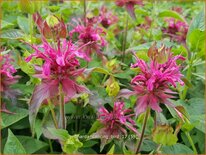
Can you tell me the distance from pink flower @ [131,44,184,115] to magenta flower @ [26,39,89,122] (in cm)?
12

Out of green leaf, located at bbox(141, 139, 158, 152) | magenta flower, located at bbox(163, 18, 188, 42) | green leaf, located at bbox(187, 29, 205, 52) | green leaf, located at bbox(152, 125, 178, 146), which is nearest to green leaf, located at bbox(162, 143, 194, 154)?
green leaf, located at bbox(141, 139, 158, 152)

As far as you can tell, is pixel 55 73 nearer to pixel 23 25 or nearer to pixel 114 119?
pixel 114 119

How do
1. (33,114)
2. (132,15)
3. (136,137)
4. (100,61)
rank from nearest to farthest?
(33,114), (136,137), (100,61), (132,15)

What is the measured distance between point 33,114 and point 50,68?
10cm

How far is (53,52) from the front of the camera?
71 cm

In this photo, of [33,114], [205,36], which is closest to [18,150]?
[33,114]

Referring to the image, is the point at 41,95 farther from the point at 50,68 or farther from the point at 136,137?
the point at 136,137

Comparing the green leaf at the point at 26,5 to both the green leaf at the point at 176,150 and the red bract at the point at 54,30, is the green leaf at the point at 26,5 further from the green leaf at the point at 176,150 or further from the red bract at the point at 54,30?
the green leaf at the point at 176,150

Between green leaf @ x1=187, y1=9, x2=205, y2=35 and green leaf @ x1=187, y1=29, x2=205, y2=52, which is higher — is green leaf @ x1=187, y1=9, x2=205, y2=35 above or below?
above

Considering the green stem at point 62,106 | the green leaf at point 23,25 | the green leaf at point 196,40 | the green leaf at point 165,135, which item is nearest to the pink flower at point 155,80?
the green leaf at point 165,135

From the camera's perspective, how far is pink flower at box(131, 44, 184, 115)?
699 mm

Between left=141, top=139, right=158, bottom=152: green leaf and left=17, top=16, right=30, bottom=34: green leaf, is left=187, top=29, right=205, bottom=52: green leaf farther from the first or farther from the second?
left=17, top=16, right=30, bottom=34: green leaf

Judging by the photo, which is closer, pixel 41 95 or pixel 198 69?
pixel 41 95

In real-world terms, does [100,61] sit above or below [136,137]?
above
